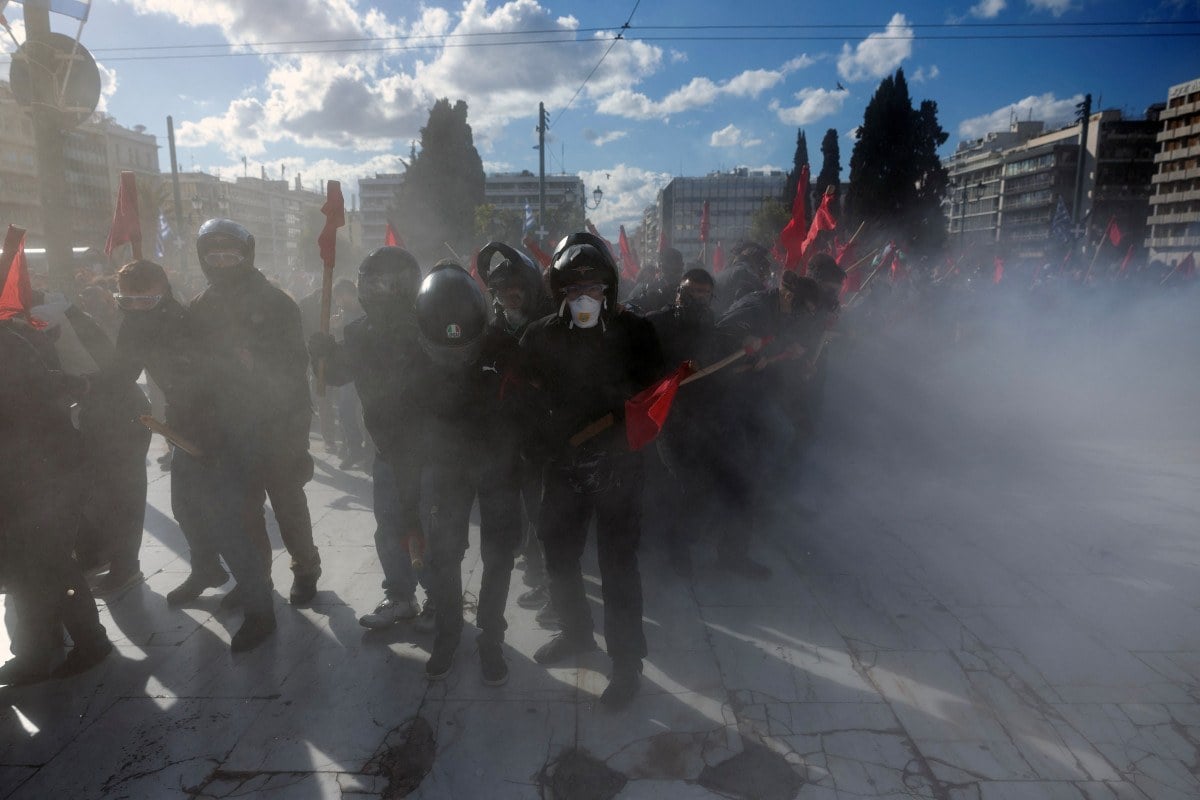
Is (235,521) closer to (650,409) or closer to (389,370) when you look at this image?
(389,370)

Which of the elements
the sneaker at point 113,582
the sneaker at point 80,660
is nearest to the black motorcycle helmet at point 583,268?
the sneaker at point 80,660

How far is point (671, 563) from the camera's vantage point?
4.73 m

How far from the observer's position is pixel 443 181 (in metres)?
42.2

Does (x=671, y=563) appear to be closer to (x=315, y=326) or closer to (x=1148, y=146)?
(x=315, y=326)

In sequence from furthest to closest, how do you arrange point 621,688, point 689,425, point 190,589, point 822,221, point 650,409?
1. point 822,221
2. point 689,425
3. point 190,589
4. point 621,688
5. point 650,409

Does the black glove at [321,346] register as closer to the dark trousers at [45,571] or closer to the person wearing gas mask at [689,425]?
the dark trousers at [45,571]

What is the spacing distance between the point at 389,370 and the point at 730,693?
2236 mm

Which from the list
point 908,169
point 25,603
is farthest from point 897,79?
point 25,603

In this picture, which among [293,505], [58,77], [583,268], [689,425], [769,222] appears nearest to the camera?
[583,268]

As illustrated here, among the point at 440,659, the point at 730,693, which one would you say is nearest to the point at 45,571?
the point at 440,659

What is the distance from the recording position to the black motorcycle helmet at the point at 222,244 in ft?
12.3

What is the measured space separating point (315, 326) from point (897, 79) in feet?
161

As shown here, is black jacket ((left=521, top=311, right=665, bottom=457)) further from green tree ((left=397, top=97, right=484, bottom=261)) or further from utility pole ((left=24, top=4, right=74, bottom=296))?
green tree ((left=397, top=97, right=484, bottom=261))

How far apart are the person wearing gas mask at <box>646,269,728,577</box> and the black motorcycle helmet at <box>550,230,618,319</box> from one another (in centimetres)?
92
